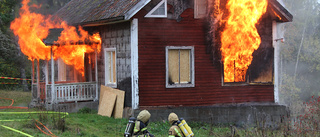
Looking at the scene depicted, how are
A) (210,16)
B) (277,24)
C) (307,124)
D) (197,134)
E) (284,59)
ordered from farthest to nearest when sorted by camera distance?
(284,59) < (277,24) < (210,16) < (197,134) < (307,124)

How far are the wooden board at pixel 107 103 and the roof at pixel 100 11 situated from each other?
3115 mm

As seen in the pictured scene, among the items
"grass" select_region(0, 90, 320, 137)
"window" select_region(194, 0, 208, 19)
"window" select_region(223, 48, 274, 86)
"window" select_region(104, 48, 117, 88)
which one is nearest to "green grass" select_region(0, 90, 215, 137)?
"grass" select_region(0, 90, 320, 137)

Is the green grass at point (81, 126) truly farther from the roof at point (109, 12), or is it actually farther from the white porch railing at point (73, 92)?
the roof at point (109, 12)

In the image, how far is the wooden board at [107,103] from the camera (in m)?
17.1

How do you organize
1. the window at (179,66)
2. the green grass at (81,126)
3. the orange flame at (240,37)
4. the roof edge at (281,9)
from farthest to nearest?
the roof edge at (281,9) < the orange flame at (240,37) < the window at (179,66) < the green grass at (81,126)

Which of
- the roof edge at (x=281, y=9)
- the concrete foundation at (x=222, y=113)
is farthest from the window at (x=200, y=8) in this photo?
the concrete foundation at (x=222, y=113)

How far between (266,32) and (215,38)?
2618mm

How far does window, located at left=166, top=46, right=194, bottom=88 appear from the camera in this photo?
16.5 meters

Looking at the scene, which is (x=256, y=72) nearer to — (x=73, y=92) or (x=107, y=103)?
(x=107, y=103)

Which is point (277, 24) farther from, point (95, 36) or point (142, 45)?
point (95, 36)

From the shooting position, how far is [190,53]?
16.9m

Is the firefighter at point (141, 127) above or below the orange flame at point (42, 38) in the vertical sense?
below

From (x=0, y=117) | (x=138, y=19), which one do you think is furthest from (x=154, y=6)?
(x=0, y=117)

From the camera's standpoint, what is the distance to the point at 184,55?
55.1 feet
